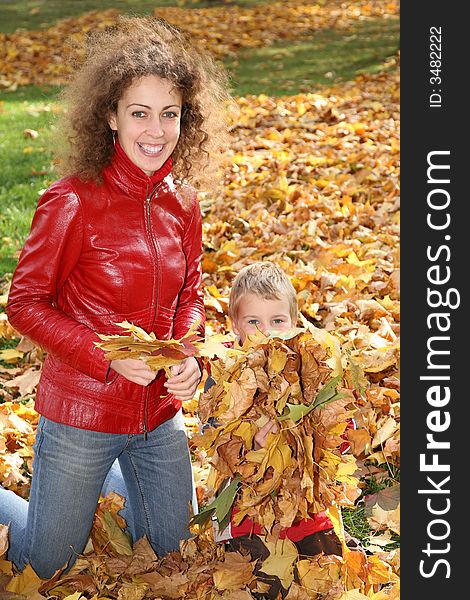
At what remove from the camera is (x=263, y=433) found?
2531 mm

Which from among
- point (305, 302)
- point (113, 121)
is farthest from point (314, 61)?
point (113, 121)

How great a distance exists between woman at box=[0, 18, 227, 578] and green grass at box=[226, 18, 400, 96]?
Result: 27.4 ft

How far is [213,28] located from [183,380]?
45.2ft

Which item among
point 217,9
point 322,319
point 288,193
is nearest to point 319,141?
point 288,193

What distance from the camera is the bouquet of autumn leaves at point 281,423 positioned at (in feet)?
8.07

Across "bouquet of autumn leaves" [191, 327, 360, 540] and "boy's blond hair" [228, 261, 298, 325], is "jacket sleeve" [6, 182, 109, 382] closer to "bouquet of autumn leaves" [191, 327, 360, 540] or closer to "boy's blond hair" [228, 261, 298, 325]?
"bouquet of autumn leaves" [191, 327, 360, 540]

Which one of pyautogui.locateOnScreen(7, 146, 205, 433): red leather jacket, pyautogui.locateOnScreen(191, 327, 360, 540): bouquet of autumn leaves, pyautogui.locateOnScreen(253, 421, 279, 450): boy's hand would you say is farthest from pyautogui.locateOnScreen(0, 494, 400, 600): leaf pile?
pyautogui.locateOnScreen(7, 146, 205, 433): red leather jacket

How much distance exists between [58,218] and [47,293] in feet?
0.72

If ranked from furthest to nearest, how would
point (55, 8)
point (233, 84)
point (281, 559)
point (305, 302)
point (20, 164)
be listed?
point (55, 8), point (233, 84), point (20, 164), point (305, 302), point (281, 559)

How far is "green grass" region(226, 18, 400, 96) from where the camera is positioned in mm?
11688

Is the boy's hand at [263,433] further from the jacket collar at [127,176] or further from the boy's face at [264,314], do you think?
the jacket collar at [127,176]

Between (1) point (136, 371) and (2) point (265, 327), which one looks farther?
(2) point (265, 327)

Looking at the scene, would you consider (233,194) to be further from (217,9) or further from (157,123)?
Answer: (217,9)

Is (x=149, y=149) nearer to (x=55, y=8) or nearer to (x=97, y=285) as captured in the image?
(x=97, y=285)
